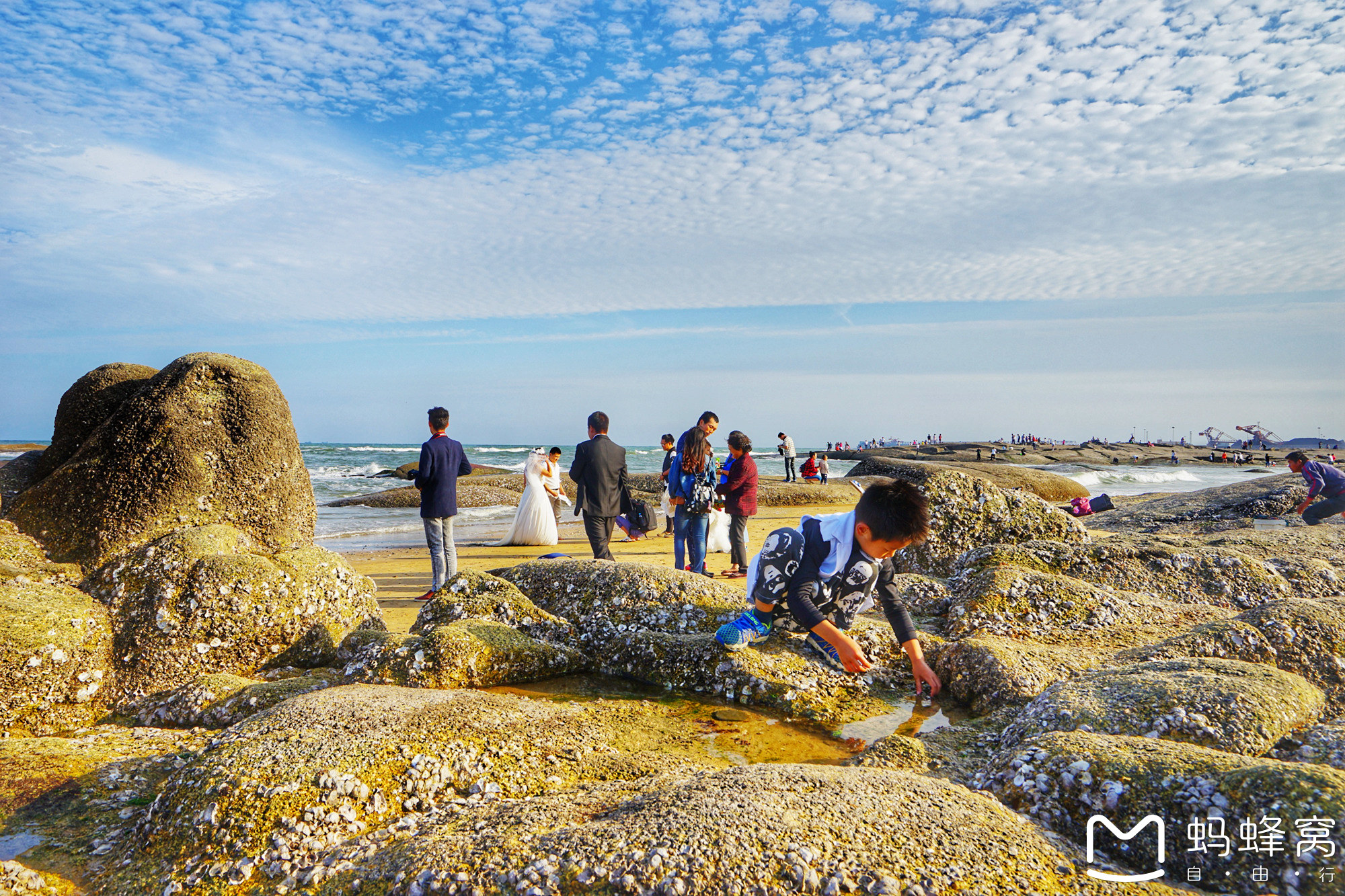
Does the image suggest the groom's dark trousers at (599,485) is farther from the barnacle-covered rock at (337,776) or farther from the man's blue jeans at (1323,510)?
the man's blue jeans at (1323,510)

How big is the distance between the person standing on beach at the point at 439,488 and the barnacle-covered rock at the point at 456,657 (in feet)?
10.2

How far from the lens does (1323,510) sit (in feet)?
39.7

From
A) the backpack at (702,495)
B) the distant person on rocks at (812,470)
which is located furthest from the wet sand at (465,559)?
the distant person on rocks at (812,470)

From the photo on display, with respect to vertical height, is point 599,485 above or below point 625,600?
above

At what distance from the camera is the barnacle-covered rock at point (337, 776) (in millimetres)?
2912

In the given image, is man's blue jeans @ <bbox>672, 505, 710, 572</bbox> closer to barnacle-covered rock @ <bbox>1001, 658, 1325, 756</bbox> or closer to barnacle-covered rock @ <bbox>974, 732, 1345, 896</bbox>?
barnacle-covered rock @ <bbox>1001, 658, 1325, 756</bbox>

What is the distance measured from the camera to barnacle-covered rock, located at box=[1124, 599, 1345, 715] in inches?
191

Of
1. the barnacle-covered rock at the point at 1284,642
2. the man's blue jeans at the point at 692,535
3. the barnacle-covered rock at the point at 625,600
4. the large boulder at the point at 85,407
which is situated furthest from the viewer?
the man's blue jeans at the point at 692,535

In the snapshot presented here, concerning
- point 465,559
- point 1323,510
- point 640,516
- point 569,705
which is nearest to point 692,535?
point 640,516

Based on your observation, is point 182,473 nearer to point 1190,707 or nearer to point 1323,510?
point 1190,707

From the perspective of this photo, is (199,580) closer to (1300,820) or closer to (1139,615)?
(1300,820)

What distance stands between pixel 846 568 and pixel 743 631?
1.03 m

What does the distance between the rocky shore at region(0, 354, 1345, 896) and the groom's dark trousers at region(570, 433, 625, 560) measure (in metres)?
2.50

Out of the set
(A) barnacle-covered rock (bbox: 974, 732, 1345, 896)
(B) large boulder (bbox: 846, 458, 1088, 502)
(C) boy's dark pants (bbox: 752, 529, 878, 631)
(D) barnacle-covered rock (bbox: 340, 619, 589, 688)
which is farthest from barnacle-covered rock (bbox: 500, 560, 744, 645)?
(B) large boulder (bbox: 846, 458, 1088, 502)
